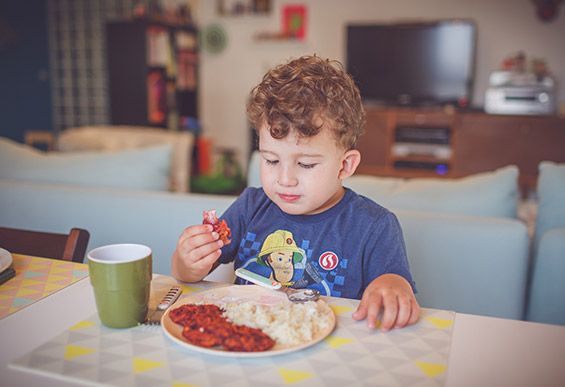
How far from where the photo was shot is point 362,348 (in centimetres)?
70

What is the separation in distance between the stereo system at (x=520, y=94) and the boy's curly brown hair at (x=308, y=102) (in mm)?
4134

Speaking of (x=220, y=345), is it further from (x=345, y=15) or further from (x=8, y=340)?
(x=345, y=15)

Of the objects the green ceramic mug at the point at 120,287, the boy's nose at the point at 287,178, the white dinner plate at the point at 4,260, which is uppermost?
the boy's nose at the point at 287,178

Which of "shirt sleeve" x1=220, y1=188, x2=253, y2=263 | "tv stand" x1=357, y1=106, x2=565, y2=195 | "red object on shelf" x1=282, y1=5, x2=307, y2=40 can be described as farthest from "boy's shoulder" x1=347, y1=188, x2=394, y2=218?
"red object on shelf" x1=282, y1=5, x2=307, y2=40

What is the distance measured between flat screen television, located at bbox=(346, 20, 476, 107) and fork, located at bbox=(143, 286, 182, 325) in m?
4.34

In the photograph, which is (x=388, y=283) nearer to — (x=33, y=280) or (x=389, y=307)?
(x=389, y=307)

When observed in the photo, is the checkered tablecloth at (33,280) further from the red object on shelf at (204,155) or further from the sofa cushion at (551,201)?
the red object on shelf at (204,155)

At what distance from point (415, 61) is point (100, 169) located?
397 centimetres

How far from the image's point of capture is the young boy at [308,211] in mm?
956

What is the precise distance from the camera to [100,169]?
1.85 metres

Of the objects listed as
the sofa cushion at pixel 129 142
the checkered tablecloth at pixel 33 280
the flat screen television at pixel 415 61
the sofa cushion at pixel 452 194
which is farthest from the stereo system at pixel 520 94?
the checkered tablecloth at pixel 33 280

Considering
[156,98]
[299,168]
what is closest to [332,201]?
[299,168]

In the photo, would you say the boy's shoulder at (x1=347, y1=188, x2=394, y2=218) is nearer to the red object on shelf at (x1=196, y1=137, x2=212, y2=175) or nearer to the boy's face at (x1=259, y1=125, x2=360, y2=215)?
the boy's face at (x1=259, y1=125, x2=360, y2=215)

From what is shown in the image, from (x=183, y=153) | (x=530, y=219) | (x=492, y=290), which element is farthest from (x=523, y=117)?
(x=492, y=290)
